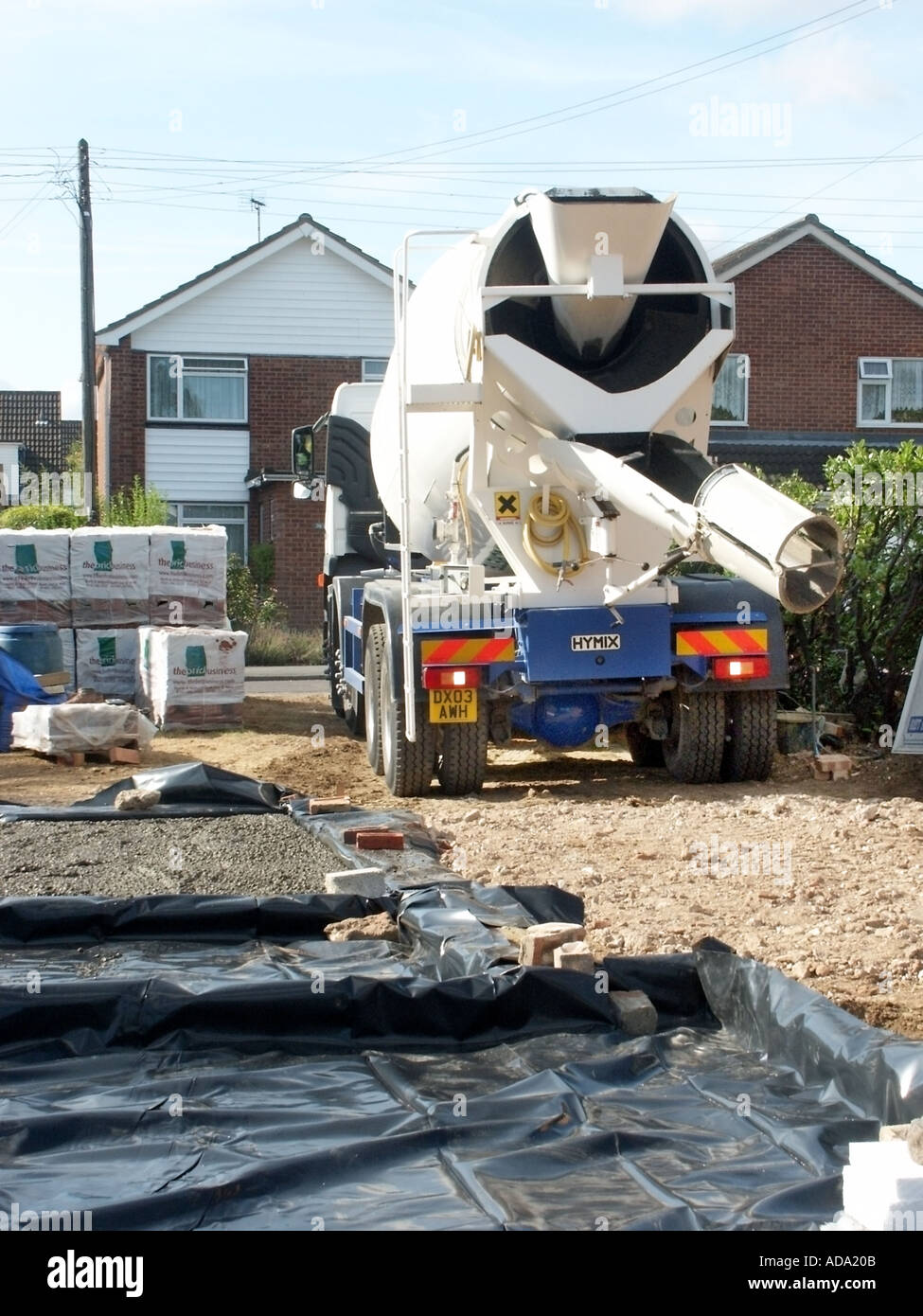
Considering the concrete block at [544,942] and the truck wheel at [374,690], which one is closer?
the concrete block at [544,942]

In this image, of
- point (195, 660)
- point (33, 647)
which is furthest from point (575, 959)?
point (33, 647)

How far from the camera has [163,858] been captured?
732 cm

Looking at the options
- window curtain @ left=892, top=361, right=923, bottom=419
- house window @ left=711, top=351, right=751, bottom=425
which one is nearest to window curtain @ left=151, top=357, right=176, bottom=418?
house window @ left=711, top=351, right=751, bottom=425

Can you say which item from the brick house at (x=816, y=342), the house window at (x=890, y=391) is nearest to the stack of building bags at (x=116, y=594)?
the brick house at (x=816, y=342)

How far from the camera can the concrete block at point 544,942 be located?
16.9 feet

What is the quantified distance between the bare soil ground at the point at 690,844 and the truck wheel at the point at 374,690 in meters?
0.21

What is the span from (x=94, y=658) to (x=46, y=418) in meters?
35.5

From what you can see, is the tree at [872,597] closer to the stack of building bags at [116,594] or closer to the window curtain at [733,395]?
the stack of building bags at [116,594]

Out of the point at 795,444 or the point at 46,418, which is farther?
the point at 46,418

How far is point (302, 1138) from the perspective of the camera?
3.85 m

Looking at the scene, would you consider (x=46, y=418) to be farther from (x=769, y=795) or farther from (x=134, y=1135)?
(x=134, y=1135)

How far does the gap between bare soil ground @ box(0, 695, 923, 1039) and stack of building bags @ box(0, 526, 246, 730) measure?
189 cm

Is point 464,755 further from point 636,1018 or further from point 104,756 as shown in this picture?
point 636,1018

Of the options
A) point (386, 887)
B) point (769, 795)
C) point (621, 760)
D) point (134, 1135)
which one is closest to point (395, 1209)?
point (134, 1135)
